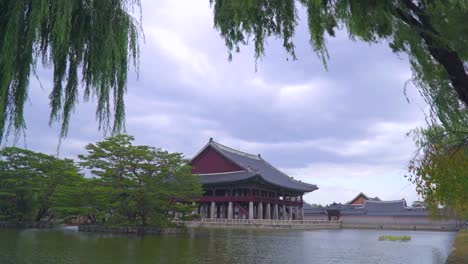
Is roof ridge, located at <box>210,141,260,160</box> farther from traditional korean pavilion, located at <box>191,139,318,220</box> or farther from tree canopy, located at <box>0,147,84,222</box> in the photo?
tree canopy, located at <box>0,147,84,222</box>

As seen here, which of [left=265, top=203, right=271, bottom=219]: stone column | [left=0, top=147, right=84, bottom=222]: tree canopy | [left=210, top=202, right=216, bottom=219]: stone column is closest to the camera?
[left=0, top=147, right=84, bottom=222]: tree canopy

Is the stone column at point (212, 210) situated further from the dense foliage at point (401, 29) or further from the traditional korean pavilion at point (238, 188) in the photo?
the dense foliage at point (401, 29)

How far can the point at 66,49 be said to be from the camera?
4062 mm

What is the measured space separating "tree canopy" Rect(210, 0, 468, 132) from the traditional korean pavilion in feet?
130

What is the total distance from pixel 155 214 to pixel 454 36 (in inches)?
1030

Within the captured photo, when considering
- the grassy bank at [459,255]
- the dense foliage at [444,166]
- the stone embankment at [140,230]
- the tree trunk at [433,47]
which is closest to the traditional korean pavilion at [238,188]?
the stone embankment at [140,230]

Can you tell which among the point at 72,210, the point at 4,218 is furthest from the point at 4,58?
the point at 4,218

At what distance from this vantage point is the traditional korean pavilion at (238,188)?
4750 cm

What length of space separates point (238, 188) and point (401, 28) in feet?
146

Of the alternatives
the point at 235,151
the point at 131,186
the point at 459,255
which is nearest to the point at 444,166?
the point at 459,255

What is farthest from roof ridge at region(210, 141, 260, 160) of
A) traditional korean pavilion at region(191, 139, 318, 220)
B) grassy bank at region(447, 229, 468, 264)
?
grassy bank at region(447, 229, 468, 264)

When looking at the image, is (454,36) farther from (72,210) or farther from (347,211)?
(347,211)

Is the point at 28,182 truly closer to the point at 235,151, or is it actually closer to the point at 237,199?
the point at 237,199

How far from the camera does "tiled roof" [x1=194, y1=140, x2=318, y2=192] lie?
48031mm
